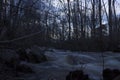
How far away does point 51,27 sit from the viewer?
21.8 feet

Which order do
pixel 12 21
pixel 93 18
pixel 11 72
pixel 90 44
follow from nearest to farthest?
pixel 12 21, pixel 11 72, pixel 90 44, pixel 93 18

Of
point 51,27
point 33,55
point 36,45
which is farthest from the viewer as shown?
point 33,55

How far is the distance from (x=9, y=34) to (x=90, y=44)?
10055mm

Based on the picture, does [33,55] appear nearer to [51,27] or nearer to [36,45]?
[36,45]

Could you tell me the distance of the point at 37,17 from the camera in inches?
220

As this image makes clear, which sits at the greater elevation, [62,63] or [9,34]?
[9,34]

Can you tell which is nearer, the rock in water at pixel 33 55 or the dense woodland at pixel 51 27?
the dense woodland at pixel 51 27

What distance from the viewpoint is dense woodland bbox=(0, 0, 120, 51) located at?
4.80m

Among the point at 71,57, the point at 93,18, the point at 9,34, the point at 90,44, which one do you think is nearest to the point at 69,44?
the point at 90,44

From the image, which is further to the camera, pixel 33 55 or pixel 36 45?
pixel 33 55

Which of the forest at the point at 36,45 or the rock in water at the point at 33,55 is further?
the rock in water at the point at 33,55

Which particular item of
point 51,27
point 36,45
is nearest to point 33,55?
point 36,45

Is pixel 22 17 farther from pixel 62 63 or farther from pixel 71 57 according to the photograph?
pixel 71 57

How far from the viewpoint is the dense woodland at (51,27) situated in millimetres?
4799
